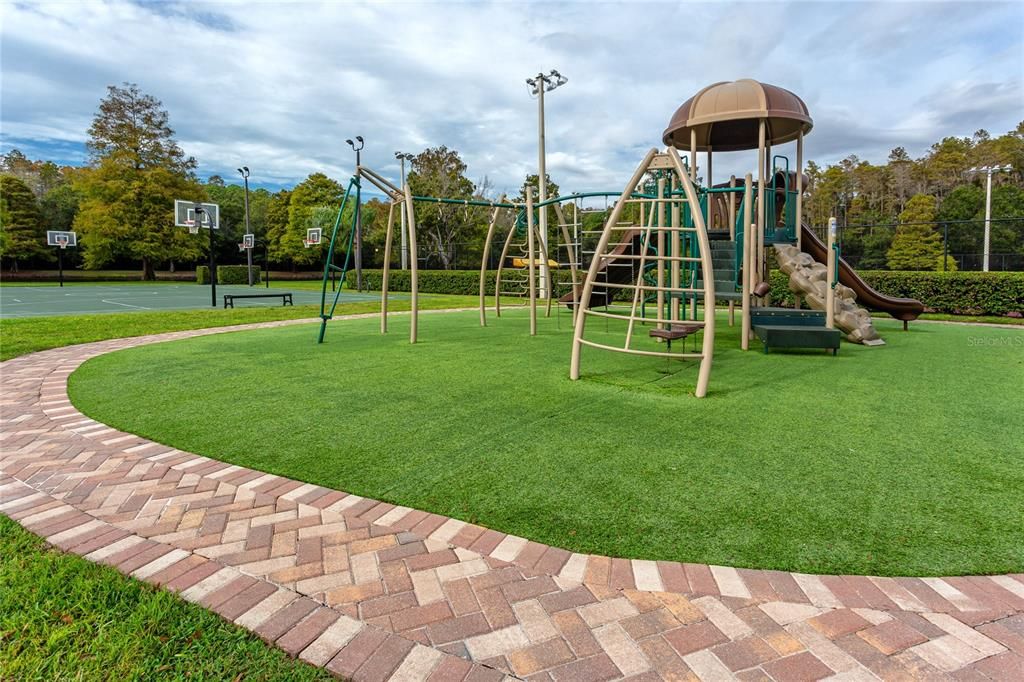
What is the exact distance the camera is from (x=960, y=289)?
46.1 ft

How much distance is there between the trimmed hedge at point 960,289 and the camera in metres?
13.3

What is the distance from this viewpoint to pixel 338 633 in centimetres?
193

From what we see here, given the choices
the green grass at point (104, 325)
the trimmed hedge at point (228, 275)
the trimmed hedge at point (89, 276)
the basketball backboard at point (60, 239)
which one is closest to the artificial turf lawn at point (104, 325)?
the green grass at point (104, 325)

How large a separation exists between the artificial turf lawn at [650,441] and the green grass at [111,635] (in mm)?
1127

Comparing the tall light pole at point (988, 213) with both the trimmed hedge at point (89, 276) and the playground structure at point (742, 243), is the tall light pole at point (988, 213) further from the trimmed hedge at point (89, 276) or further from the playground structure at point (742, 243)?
the trimmed hedge at point (89, 276)

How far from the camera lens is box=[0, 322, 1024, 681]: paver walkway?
70.4 inches

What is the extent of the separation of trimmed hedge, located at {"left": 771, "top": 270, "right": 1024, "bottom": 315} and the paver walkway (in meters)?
12.9

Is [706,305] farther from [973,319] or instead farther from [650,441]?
[973,319]

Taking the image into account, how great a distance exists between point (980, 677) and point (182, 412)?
16.8 feet

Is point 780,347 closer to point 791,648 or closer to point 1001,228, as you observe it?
point 791,648

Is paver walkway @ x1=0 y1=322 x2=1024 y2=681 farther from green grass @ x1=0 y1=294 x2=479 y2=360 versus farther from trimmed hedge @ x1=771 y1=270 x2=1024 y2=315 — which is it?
trimmed hedge @ x1=771 y1=270 x2=1024 y2=315

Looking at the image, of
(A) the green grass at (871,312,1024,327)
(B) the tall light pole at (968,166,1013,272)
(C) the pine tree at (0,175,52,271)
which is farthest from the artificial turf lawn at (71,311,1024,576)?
(C) the pine tree at (0,175,52,271)

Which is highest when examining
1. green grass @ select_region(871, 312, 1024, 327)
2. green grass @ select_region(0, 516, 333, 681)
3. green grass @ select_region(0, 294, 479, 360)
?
green grass @ select_region(871, 312, 1024, 327)

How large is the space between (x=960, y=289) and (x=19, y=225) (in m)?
53.4
